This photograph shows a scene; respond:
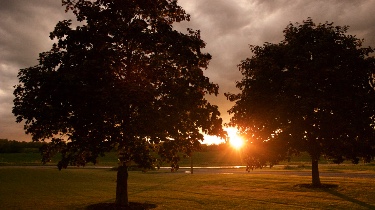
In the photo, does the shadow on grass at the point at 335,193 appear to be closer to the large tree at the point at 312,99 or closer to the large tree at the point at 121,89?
the large tree at the point at 312,99

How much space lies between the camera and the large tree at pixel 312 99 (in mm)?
24234

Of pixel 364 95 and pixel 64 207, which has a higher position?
pixel 364 95

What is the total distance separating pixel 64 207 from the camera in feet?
60.8

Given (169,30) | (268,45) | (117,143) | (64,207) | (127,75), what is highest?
(268,45)

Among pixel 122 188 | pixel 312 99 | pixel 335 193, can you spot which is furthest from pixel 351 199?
pixel 122 188

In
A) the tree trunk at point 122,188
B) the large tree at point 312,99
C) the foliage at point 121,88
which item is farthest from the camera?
the large tree at point 312,99

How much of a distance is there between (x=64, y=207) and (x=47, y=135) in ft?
15.6

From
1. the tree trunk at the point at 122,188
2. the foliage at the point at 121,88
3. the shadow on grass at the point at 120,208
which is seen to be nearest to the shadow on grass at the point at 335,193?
the foliage at the point at 121,88

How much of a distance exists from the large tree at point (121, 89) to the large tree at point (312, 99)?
10.4m

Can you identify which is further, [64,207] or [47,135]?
[64,207]

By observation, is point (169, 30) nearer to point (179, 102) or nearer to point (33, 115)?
point (179, 102)

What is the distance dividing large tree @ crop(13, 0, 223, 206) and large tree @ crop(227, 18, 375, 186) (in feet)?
34.3

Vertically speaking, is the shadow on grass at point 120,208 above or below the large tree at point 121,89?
below

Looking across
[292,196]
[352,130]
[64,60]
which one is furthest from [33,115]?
[352,130]
